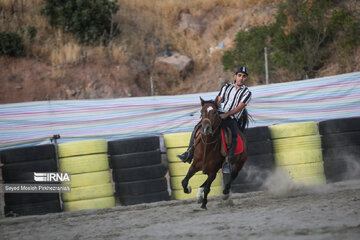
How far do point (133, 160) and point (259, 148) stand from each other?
2980mm

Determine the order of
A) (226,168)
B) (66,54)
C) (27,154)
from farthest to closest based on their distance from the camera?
(66,54)
(27,154)
(226,168)

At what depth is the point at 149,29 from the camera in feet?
89.7

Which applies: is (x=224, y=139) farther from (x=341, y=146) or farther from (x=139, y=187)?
(x=341, y=146)

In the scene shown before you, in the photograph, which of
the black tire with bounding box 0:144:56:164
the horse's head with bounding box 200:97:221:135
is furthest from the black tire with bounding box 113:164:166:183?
the horse's head with bounding box 200:97:221:135

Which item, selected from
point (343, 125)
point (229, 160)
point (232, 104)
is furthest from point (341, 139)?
point (229, 160)

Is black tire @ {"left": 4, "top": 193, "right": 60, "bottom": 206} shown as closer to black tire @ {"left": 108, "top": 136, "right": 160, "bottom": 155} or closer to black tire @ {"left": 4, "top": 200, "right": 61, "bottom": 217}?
black tire @ {"left": 4, "top": 200, "right": 61, "bottom": 217}

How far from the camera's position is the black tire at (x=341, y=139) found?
1172cm

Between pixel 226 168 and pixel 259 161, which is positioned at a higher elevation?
pixel 226 168

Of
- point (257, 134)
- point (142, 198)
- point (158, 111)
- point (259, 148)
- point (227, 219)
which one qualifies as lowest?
point (142, 198)

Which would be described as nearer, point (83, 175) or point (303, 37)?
point (83, 175)

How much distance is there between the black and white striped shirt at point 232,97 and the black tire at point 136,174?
2268mm

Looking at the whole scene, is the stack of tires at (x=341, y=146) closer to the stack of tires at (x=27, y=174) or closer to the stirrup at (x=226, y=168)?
the stirrup at (x=226, y=168)

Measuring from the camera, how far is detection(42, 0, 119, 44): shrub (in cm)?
2367

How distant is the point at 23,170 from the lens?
1034cm
